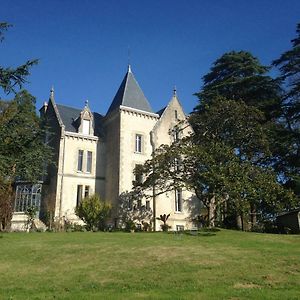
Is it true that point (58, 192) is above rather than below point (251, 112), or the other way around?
below

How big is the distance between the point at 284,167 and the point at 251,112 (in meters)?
7.93

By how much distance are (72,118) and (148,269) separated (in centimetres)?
2579

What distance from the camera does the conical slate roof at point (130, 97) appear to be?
36147mm

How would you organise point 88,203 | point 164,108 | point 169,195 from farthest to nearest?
point 164,108, point 169,195, point 88,203

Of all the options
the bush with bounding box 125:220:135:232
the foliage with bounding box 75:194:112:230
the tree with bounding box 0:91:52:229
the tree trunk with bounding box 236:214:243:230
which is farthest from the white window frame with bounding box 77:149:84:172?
the tree with bounding box 0:91:52:229

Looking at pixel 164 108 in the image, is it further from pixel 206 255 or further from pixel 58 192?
pixel 206 255

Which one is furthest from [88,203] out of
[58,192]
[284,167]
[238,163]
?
[284,167]

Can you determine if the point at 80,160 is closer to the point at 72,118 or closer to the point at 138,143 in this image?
the point at 72,118

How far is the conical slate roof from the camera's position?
36147 mm

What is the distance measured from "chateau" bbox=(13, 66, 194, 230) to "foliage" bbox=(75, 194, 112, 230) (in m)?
1.92

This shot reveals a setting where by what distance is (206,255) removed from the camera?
50.3 ft

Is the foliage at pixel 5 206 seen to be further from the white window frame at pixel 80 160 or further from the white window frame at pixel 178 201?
the white window frame at pixel 178 201

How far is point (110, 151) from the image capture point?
35.7 m

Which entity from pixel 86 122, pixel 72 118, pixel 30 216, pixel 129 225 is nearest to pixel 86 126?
pixel 86 122
